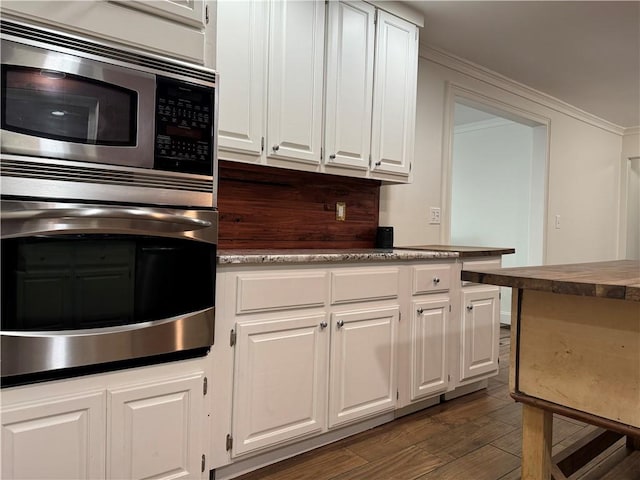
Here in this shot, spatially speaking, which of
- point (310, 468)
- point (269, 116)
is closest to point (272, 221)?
point (269, 116)

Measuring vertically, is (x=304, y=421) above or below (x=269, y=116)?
below

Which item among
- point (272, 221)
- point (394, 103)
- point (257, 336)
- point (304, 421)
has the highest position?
point (394, 103)

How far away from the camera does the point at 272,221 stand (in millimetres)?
2510

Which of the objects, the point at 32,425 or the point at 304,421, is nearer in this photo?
the point at 32,425

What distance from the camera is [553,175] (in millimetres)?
4578

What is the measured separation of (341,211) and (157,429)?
1701mm

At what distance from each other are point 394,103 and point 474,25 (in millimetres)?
794

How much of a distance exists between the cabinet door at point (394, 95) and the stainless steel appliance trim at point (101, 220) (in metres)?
1.33

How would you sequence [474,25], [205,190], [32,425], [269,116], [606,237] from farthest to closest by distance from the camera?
[606,237], [474,25], [269,116], [205,190], [32,425]

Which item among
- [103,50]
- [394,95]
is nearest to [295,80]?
[394,95]

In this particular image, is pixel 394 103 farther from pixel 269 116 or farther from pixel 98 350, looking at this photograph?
pixel 98 350

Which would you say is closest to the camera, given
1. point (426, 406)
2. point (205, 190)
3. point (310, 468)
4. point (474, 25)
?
point (205, 190)

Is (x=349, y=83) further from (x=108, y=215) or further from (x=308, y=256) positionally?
(x=108, y=215)

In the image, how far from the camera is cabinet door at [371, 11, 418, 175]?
2.54m
